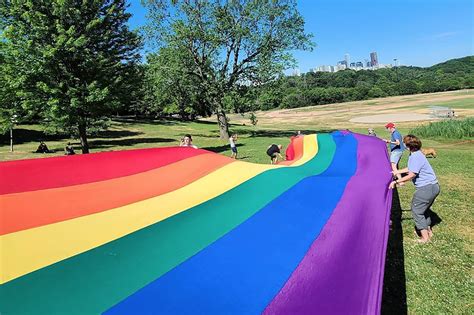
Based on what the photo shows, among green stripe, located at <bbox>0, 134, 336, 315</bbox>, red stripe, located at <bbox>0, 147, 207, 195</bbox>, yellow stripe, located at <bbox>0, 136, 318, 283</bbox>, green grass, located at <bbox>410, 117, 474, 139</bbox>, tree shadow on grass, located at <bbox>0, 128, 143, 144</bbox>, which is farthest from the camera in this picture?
tree shadow on grass, located at <bbox>0, 128, 143, 144</bbox>

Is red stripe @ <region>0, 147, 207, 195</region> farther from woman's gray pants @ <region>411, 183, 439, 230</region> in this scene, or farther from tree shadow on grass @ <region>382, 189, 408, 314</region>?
woman's gray pants @ <region>411, 183, 439, 230</region>

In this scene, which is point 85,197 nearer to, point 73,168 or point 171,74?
point 73,168

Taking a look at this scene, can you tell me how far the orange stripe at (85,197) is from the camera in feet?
11.5

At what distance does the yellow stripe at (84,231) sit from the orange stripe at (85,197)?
137 mm

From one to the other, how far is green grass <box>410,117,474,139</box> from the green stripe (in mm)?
22880

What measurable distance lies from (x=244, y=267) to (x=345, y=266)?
0.88 meters

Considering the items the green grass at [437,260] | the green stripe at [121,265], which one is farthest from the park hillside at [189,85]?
the green stripe at [121,265]

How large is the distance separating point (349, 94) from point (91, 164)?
10138cm

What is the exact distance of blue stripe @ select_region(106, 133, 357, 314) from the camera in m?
2.45

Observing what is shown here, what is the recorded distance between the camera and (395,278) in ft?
18.7

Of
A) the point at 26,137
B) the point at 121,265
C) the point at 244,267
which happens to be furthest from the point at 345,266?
the point at 26,137

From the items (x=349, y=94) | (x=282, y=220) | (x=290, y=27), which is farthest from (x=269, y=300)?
(x=349, y=94)

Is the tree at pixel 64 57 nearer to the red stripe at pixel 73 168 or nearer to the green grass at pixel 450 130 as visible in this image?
the red stripe at pixel 73 168

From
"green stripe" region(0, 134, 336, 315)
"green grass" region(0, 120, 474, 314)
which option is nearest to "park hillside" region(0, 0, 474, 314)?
"green grass" region(0, 120, 474, 314)
